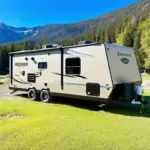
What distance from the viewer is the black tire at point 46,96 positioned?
11.5 meters

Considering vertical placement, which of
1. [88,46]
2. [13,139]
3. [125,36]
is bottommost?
[13,139]

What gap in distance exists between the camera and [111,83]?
8.63 m

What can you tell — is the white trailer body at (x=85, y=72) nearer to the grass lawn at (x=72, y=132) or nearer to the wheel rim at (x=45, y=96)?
the wheel rim at (x=45, y=96)

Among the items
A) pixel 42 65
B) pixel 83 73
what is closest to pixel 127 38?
pixel 42 65

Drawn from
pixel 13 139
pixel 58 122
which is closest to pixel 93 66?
pixel 58 122

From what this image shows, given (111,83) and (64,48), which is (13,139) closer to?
(111,83)

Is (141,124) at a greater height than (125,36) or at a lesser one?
lesser

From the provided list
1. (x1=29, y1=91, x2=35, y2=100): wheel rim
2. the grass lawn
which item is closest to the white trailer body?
(x1=29, y1=91, x2=35, y2=100): wheel rim

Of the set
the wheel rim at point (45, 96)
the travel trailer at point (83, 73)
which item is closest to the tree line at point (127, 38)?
the travel trailer at point (83, 73)

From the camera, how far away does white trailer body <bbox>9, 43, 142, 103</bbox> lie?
29.2 feet

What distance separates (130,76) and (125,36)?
4687 centimetres

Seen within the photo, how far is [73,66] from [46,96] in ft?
8.29

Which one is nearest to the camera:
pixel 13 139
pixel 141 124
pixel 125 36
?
pixel 13 139

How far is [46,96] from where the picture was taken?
1164 cm
